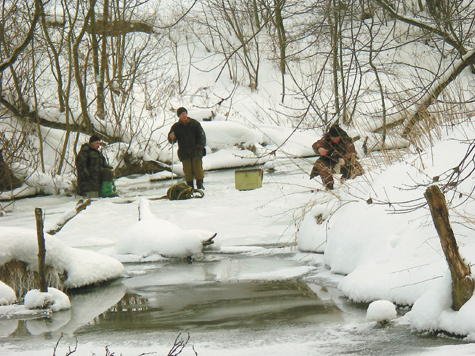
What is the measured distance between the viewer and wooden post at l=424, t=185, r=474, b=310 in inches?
241

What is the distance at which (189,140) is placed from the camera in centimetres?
1720

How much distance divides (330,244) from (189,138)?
8.07 metres

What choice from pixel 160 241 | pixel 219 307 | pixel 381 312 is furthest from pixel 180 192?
pixel 381 312

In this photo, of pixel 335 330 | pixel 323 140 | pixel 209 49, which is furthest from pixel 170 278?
pixel 209 49

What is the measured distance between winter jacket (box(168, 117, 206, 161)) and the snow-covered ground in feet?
8.06

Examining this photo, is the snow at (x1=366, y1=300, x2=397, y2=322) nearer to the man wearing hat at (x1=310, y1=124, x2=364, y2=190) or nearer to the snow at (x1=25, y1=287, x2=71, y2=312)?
Answer: the snow at (x1=25, y1=287, x2=71, y2=312)

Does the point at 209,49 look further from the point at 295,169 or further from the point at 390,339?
the point at 390,339

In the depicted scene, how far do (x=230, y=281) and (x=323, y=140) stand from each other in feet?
18.3

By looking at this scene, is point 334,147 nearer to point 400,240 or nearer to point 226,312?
point 400,240

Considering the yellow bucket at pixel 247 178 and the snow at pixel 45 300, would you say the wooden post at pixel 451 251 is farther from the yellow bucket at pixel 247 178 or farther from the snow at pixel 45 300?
the yellow bucket at pixel 247 178

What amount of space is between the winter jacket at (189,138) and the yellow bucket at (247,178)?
962 millimetres

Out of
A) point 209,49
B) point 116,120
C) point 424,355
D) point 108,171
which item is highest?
point 209,49

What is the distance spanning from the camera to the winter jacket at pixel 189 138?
17.1 metres

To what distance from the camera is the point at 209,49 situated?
3956cm
